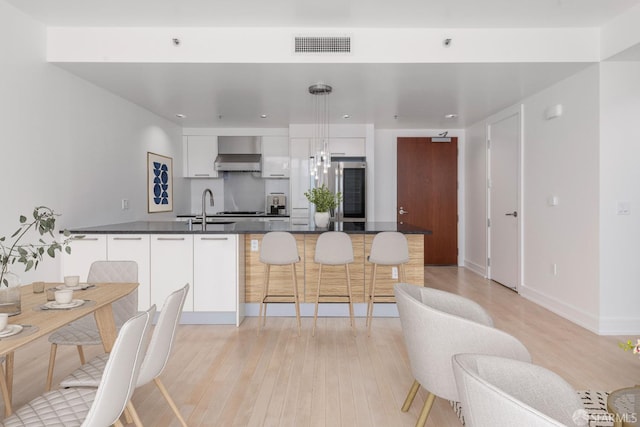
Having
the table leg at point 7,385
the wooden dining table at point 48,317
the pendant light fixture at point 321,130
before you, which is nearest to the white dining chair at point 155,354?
the wooden dining table at point 48,317

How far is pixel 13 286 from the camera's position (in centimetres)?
167

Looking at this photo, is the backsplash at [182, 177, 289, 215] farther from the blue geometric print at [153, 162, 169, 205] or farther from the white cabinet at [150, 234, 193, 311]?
the white cabinet at [150, 234, 193, 311]

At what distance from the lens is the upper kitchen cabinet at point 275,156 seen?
22.3 ft

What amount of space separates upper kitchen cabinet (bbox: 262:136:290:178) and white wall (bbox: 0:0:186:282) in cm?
212

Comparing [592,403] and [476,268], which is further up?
[476,268]

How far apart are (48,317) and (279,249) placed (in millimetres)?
2089

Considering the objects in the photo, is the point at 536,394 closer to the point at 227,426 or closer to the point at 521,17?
the point at 227,426

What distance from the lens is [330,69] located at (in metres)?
3.73

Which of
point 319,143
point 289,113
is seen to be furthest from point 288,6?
point 319,143

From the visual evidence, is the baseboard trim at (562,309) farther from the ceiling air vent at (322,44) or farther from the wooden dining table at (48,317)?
the wooden dining table at (48,317)

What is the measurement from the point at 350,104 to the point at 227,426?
4038 millimetres

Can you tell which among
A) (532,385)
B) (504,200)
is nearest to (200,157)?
(504,200)

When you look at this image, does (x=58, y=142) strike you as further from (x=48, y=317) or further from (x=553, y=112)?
(x=553, y=112)

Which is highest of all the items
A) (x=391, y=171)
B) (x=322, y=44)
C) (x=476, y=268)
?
(x=322, y=44)
